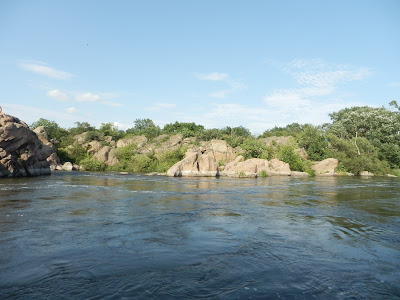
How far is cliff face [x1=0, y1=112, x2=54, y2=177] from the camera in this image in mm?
29750

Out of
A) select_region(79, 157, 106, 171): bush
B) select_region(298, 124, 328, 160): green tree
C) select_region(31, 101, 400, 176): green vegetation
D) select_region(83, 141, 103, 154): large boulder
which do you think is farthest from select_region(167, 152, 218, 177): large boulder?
select_region(83, 141, 103, 154): large boulder

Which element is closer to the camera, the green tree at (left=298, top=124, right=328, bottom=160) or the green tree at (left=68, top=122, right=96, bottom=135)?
the green tree at (left=298, top=124, right=328, bottom=160)

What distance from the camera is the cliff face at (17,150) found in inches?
1171

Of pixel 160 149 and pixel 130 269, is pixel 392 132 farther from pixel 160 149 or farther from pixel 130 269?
pixel 130 269

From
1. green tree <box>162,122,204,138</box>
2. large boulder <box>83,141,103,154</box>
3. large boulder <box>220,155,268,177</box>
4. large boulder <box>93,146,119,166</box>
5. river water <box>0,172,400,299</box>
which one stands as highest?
green tree <box>162,122,204,138</box>

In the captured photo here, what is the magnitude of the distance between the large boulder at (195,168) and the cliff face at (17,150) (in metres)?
17.2

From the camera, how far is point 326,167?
4825cm

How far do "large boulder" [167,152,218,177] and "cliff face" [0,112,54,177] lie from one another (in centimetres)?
1717

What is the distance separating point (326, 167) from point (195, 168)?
23298 millimetres

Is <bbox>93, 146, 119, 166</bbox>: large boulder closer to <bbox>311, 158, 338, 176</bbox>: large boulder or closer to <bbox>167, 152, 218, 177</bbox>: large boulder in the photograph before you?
<bbox>167, 152, 218, 177</bbox>: large boulder

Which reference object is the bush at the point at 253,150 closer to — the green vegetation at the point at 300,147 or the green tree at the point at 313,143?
the green vegetation at the point at 300,147

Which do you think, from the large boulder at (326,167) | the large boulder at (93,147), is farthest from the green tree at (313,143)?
the large boulder at (93,147)

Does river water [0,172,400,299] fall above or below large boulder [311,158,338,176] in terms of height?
below

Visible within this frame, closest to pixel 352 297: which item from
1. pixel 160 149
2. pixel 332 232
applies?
pixel 332 232
